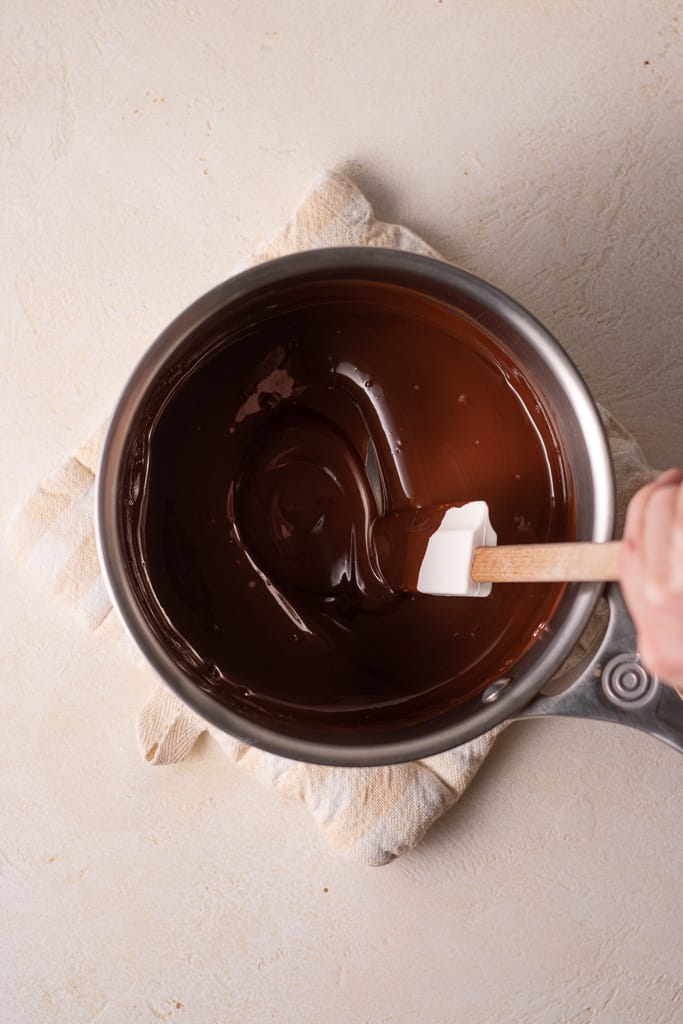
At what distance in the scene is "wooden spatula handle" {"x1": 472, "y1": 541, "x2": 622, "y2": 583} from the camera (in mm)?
541

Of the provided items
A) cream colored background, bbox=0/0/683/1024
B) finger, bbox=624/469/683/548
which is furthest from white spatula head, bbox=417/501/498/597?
cream colored background, bbox=0/0/683/1024

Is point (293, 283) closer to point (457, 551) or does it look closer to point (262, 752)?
point (457, 551)

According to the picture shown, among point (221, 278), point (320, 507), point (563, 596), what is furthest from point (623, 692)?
point (221, 278)

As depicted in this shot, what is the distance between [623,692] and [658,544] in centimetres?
15

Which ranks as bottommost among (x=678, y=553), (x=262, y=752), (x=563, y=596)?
(x=262, y=752)

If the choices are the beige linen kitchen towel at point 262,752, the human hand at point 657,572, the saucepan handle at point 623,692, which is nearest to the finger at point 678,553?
the human hand at point 657,572

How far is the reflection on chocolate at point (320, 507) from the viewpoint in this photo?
0.70m

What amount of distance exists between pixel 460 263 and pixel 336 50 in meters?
0.23

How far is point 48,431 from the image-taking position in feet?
2.86

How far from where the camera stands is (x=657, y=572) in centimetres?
49

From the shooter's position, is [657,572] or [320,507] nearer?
[657,572]

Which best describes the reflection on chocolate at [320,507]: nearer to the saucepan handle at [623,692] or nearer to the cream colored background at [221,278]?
the saucepan handle at [623,692]

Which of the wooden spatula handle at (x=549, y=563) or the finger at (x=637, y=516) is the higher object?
the finger at (x=637, y=516)

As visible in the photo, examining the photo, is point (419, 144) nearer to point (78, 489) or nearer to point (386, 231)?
point (386, 231)
